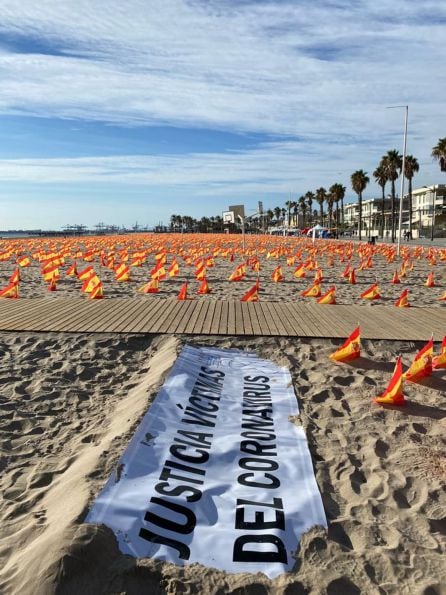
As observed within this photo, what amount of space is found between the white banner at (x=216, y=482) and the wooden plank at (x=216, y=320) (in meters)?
1.67

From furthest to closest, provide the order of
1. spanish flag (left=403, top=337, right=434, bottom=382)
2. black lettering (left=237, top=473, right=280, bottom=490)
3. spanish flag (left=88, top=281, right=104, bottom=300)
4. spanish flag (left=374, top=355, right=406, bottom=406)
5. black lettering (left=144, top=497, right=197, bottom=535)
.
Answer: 1. spanish flag (left=88, top=281, right=104, bottom=300)
2. spanish flag (left=403, top=337, right=434, bottom=382)
3. spanish flag (left=374, top=355, right=406, bottom=406)
4. black lettering (left=237, top=473, right=280, bottom=490)
5. black lettering (left=144, top=497, right=197, bottom=535)

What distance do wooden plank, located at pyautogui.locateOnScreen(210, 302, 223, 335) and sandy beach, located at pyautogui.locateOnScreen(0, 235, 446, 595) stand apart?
0.32 metres

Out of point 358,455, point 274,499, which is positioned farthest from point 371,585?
point 358,455

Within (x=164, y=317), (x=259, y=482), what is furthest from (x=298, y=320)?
(x=259, y=482)

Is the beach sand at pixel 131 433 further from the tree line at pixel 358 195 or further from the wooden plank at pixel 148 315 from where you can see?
the tree line at pixel 358 195

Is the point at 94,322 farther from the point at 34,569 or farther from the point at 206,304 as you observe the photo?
the point at 34,569

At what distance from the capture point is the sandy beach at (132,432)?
3074 mm

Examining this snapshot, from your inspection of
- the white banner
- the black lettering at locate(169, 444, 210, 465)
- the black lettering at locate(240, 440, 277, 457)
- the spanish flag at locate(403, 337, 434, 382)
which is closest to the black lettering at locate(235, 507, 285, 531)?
the white banner

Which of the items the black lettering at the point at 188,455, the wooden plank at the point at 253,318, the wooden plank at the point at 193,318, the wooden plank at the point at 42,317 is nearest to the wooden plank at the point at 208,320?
the wooden plank at the point at 193,318

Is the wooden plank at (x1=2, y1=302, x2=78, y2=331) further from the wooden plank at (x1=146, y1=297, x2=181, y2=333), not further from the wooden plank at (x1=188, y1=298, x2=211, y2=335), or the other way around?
the wooden plank at (x1=188, y1=298, x2=211, y2=335)

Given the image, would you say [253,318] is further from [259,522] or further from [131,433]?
[259,522]

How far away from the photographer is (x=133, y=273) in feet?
57.9

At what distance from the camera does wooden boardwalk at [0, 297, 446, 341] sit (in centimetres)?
787

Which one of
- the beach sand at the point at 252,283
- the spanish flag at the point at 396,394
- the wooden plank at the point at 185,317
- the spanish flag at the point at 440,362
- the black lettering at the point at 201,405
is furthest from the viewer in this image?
the beach sand at the point at 252,283
